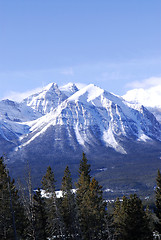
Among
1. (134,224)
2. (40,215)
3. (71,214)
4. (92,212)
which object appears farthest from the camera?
(71,214)

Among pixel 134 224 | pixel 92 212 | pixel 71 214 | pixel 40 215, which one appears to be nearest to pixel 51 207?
pixel 40 215

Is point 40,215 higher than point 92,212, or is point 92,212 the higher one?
point 40,215

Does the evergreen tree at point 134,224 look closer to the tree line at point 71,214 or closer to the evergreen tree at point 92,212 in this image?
the tree line at point 71,214

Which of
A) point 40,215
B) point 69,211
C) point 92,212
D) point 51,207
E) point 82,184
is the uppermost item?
point 82,184

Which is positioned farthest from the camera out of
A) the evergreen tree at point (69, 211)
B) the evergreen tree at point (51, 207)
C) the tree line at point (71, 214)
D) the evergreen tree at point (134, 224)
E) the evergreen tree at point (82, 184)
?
the evergreen tree at point (82, 184)

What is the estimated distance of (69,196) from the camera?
66625 mm

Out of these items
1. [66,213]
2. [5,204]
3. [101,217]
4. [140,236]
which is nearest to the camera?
[5,204]

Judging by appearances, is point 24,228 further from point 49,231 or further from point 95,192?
point 95,192

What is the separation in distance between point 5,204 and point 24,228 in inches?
305

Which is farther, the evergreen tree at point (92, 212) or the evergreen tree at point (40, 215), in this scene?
the evergreen tree at point (92, 212)

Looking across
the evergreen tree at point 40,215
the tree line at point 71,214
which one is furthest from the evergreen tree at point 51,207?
the evergreen tree at point 40,215

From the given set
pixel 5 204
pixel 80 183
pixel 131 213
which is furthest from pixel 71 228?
pixel 5 204

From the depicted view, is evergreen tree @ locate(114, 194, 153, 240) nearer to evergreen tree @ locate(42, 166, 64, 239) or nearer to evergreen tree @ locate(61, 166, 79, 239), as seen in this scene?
evergreen tree @ locate(61, 166, 79, 239)

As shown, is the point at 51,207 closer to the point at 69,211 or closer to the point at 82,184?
the point at 69,211
